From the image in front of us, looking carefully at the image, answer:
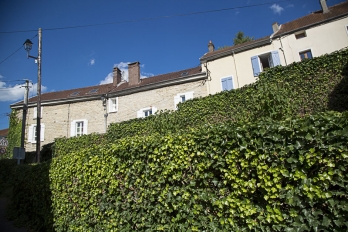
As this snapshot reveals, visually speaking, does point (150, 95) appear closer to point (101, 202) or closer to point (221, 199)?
point (101, 202)

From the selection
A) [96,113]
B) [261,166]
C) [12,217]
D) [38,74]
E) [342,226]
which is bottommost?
[12,217]

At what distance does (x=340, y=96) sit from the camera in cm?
787

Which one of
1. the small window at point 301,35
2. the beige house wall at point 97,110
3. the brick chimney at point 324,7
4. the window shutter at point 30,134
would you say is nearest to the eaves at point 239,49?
the small window at point 301,35

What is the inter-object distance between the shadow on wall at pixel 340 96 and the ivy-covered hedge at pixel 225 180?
712 cm

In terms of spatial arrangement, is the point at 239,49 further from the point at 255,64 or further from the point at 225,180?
the point at 225,180

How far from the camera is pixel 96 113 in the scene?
20.0 meters

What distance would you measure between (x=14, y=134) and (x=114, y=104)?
1147 centimetres

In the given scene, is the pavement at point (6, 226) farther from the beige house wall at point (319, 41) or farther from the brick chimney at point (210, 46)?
the brick chimney at point (210, 46)

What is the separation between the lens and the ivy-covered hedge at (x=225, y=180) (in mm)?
2135

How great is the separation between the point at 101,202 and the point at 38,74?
13.5 meters

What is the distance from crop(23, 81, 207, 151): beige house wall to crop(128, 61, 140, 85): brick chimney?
83.4 inches

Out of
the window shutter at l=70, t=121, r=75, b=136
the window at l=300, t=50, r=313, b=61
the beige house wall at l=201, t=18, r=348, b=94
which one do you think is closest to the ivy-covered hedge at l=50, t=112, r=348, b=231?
the beige house wall at l=201, t=18, r=348, b=94

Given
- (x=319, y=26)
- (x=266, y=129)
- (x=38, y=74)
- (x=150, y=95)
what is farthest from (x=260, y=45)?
(x=38, y=74)

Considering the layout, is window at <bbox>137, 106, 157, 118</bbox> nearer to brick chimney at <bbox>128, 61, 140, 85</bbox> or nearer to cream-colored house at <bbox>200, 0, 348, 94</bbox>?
brick chimney at <bbox>128, 61, 140, 85</bbox>
